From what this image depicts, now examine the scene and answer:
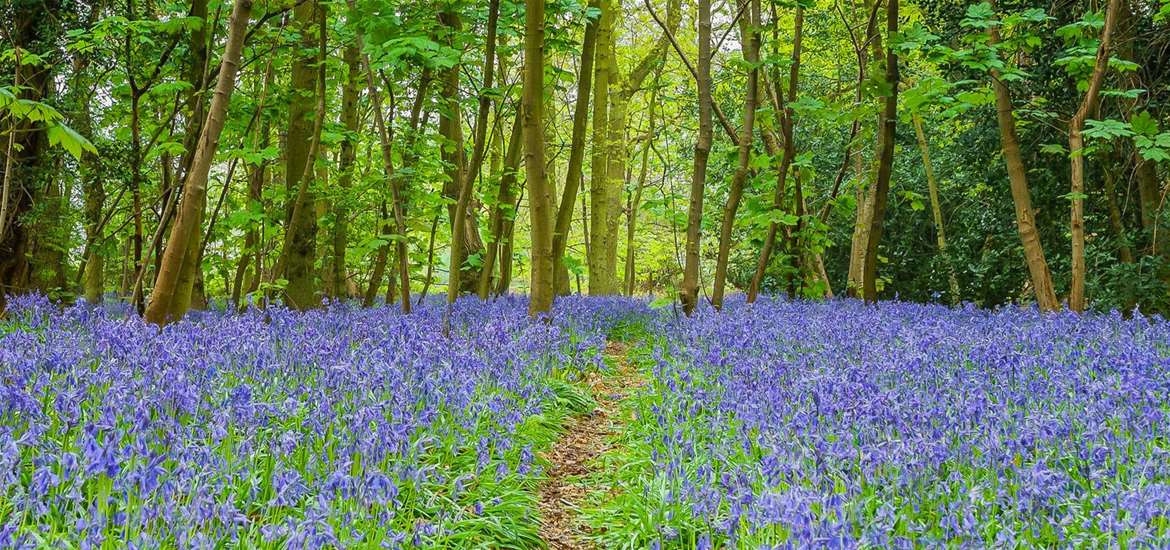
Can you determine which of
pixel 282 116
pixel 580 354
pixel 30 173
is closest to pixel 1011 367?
pixel 580 354

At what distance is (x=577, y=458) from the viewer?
4793mm

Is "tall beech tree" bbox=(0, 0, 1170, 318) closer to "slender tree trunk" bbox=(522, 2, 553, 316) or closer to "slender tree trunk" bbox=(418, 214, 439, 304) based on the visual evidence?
"slender tree trunk" bbox=(522, 2, 553, 316)

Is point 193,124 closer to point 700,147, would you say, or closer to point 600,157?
point 700,147

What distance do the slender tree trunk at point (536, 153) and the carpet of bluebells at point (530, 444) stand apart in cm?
250

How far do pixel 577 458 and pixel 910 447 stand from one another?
2.36m

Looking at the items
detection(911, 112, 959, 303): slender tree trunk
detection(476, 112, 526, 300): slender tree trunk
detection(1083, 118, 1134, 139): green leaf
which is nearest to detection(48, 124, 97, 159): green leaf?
detection(1083, 118, 1134, 139): green leaf

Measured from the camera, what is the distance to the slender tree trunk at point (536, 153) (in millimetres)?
7328

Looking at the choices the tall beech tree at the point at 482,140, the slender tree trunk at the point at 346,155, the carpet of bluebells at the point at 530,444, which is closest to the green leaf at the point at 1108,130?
the tall beech tree at the point at 482,140

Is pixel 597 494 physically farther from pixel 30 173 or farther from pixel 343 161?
pixel 343 161

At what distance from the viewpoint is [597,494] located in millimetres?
3965

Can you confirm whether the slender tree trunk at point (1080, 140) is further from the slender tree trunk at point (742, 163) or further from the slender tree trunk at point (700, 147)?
the slender tree trunk at point (700, 147)

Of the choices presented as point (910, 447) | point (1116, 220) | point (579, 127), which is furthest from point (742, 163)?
point (910, 447)

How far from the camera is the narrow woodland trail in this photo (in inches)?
141

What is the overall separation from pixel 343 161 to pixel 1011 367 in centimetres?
1022
